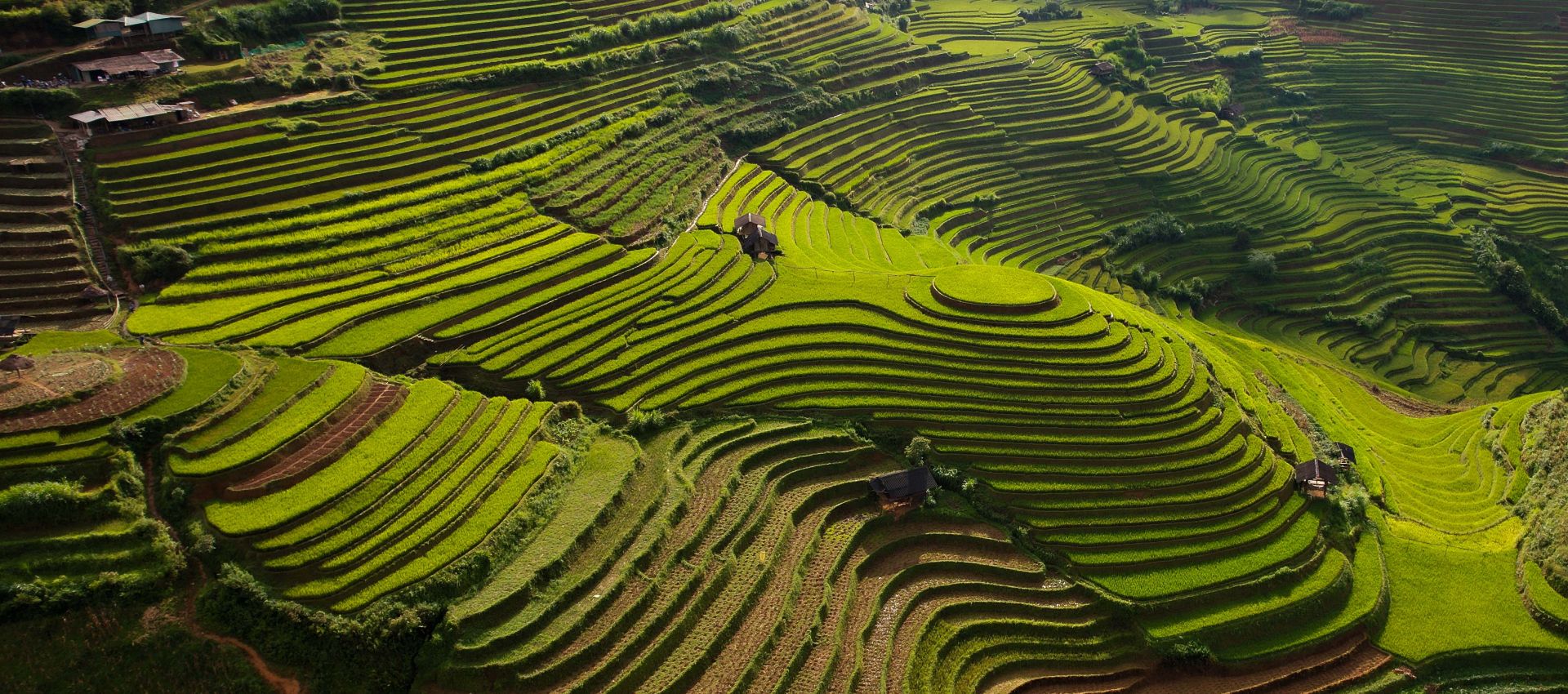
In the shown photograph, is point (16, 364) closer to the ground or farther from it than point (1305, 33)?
closer to the ground

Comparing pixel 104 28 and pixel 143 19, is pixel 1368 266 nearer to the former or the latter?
pixel 143 19

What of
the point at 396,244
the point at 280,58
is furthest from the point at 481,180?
the point at 280,58

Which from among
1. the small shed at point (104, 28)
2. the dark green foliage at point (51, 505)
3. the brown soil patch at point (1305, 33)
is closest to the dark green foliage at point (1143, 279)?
the brown soil patch at point (1305, 33)

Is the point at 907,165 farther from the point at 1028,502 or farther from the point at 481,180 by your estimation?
the point at 1028,502

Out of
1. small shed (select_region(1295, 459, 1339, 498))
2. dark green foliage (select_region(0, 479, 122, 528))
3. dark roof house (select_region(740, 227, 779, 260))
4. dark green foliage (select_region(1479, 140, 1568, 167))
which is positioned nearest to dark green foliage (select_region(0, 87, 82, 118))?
dark green foliage (select_region(0, 479, 122, 528))

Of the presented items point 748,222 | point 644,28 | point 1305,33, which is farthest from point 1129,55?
point 748,222

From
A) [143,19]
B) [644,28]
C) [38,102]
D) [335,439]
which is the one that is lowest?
[335,439]

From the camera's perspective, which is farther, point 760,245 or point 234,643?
point 760,245
